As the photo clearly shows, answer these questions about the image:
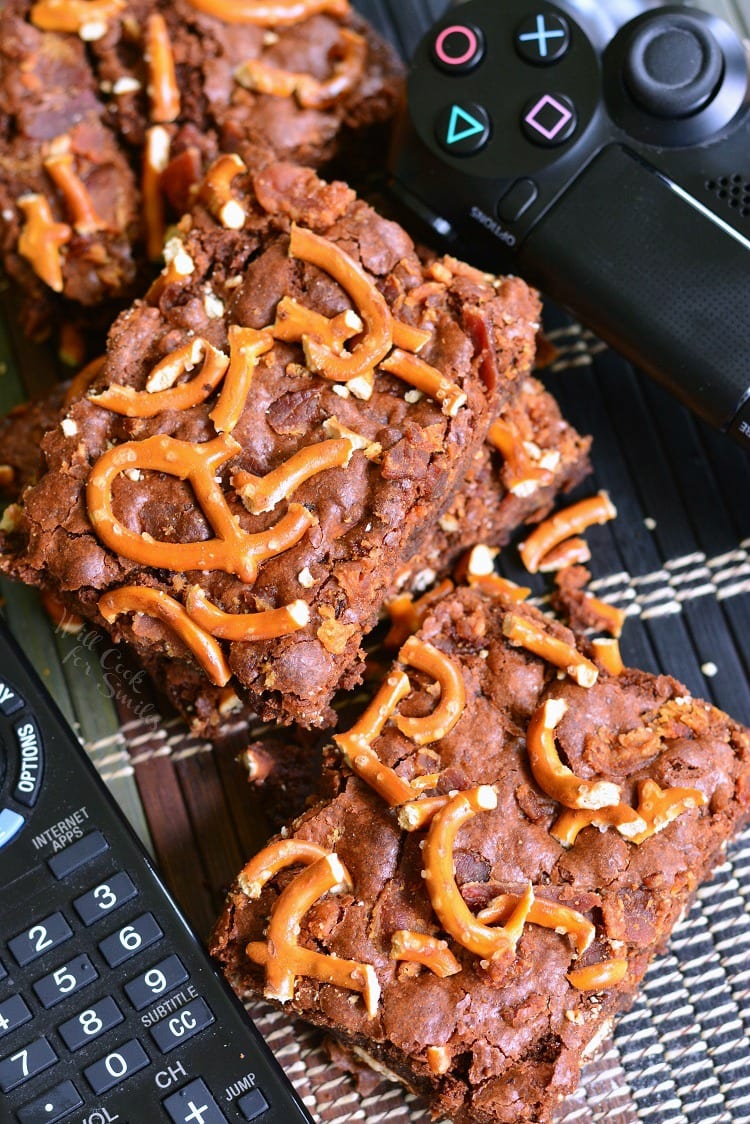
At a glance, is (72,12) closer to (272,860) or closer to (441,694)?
(441,694)

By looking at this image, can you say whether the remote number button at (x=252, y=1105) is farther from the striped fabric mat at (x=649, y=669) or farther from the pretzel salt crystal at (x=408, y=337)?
the pretzel salt crystal at (x=408, y=337)

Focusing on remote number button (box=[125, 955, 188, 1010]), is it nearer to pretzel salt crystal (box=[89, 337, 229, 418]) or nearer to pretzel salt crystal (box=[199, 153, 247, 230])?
pretzel salt crystal (box=[89, 337, 229, 418])

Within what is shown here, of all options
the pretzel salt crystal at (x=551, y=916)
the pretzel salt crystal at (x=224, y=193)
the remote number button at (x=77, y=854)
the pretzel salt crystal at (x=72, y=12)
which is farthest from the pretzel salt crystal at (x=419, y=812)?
the pretzel salt crystal at (x=72, y=12)

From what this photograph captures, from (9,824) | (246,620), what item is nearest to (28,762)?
(9,824)

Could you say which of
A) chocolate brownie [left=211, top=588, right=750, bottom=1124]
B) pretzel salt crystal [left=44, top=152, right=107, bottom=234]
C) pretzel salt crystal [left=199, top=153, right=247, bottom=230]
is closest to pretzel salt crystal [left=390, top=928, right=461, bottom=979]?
chocolate brownie [left=211, top=588, right=750, bottom=1124]

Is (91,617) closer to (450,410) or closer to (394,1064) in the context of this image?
(450,410)

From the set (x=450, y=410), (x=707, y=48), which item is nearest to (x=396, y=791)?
(x=450, y=410)
